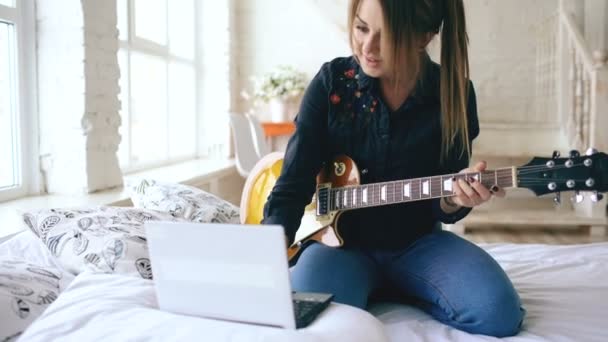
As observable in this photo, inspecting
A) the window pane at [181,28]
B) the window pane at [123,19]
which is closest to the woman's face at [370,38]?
the window pane at [123,19]

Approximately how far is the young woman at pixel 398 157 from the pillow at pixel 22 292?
0.47m

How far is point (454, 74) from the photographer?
1357 mm

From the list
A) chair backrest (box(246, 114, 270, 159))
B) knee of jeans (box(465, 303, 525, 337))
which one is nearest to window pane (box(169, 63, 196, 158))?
chair backrest (box(246, 114, 270, 159))

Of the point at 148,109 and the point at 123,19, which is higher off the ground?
the point at 123,19

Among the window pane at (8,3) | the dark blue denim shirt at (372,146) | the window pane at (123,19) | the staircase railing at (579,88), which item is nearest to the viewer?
the dark blue denim shirt at (372,146)

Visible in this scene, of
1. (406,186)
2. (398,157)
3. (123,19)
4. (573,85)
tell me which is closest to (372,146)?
(398,157)

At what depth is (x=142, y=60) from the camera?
3373mm

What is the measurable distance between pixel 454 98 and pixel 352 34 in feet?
0.90

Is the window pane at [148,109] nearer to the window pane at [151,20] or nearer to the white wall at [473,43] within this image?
the window pane at [151,20]

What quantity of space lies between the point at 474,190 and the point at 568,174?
7.1 inches

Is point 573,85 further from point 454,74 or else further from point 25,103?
point 25,103

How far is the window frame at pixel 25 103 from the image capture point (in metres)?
2.15

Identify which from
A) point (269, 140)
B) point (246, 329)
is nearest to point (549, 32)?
point (269, 140)

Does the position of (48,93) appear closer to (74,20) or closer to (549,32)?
(74,20)
